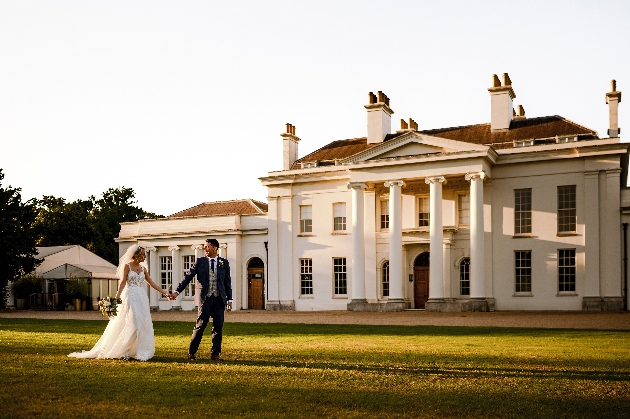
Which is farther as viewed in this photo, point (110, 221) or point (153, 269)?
point (110, 221)

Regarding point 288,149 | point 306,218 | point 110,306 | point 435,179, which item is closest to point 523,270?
point 435,179

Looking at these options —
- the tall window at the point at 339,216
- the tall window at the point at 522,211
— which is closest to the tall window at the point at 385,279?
the tall window at the point at 339,216

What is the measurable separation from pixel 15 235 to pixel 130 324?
115ft

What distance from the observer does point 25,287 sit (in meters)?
52.1

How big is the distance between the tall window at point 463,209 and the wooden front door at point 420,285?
3.32 metres

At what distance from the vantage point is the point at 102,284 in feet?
168

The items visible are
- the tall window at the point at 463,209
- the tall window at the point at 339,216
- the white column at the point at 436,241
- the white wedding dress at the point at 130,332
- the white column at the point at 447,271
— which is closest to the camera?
the white wedding dress at the point at 130,332

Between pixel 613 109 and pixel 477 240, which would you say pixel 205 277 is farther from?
pixel 613 109

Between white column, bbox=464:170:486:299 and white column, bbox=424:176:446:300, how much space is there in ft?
5.05

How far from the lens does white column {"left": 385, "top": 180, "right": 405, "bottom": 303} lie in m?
37.7

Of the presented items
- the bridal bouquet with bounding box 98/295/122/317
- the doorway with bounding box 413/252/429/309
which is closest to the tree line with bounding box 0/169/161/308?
the doorway with bounding box 413/252/429/309

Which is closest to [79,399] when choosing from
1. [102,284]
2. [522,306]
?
[522,306]

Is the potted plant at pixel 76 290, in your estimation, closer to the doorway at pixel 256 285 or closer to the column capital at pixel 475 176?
the doorway at pixel 256 285

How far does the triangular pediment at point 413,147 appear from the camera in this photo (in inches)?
1445
